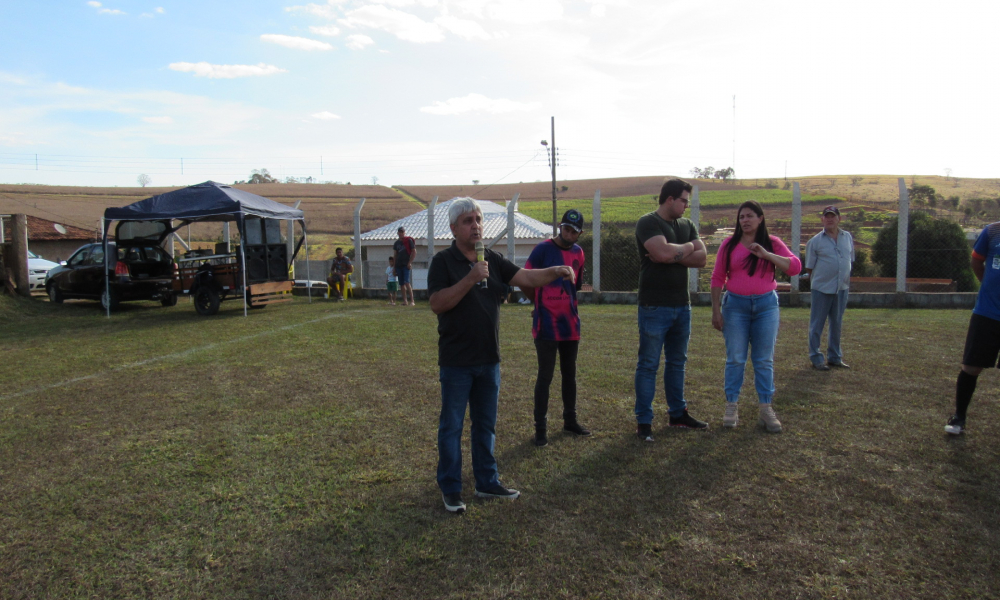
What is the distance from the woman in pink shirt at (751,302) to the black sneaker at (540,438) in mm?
1374

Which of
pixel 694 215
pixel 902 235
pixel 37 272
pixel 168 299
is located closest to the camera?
pixel 902 235

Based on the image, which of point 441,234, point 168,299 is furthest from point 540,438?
point 441,234

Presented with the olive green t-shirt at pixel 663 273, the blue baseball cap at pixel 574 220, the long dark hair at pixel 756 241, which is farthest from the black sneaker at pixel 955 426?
the blue baseball cap at pixel 574 220

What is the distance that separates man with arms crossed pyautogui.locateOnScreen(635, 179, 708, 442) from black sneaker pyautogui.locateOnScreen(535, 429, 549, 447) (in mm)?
683

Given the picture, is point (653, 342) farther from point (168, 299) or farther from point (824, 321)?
point (168, 299)

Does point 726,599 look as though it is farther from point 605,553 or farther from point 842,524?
point 842,524

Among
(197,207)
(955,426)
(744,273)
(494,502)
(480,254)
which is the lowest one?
(494,502)

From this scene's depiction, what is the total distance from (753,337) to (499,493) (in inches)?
92.3

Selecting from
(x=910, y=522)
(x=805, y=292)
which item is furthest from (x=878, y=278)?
(x=910, y=522)

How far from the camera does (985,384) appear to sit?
5.70 m

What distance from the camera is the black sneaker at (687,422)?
4637 millimetres

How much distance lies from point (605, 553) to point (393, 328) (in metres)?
7.88

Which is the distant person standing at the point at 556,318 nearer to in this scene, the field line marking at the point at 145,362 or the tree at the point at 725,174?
the field line marking at the point at 145,362

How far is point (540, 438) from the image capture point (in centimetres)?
438
